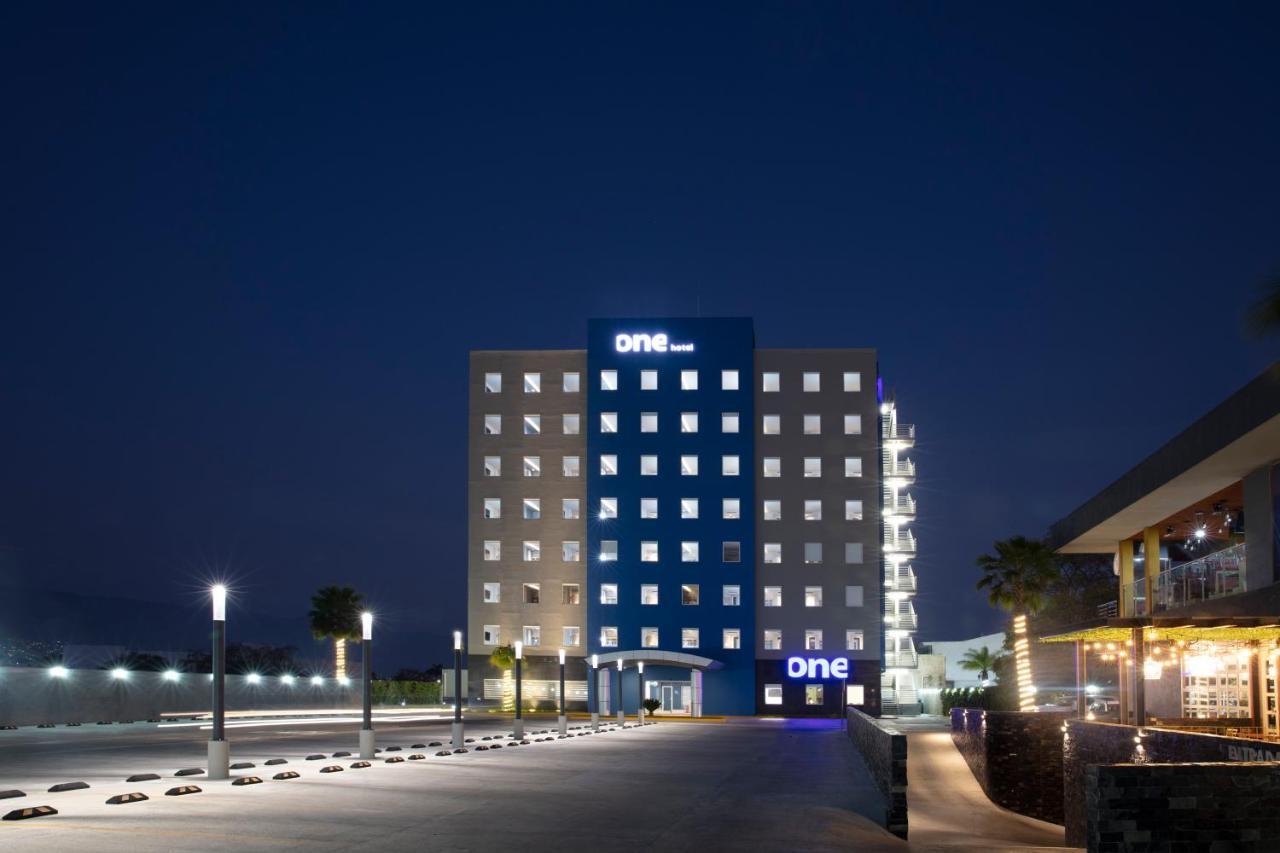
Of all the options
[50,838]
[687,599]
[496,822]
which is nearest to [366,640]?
[496,822]

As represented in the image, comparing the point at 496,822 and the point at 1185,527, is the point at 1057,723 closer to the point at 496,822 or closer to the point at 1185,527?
the point at 1185,527

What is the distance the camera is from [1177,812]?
1222cm

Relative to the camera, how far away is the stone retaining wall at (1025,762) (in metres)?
32.8

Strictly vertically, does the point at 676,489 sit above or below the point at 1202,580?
above

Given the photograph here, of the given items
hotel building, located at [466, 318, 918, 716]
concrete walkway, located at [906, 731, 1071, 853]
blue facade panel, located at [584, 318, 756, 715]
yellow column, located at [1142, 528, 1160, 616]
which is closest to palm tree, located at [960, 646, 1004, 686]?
hotel building, located at [466, 318, 918, 716]

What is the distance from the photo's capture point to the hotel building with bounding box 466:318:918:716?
3538 inches

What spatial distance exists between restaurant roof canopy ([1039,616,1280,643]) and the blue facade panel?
4839 centimetres

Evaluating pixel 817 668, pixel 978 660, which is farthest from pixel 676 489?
pixel 978 660

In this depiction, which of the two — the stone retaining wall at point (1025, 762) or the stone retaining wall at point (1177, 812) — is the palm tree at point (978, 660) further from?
the stone retaining wall at point (1177, 812)

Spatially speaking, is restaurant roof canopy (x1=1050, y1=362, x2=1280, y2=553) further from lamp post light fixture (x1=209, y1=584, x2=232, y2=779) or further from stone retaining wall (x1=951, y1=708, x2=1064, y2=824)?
lamp post light fixture (x1=209, y1=584, x2=232, y2=779)

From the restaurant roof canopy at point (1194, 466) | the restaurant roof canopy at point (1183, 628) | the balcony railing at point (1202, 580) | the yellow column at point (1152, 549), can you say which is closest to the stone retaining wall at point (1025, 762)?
the restaurant roof canopy at point (1183, 628)

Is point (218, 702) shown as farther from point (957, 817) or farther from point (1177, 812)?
point (957, 817)

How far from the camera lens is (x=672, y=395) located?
92.6 meters

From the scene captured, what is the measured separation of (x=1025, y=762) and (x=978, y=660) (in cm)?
10090
